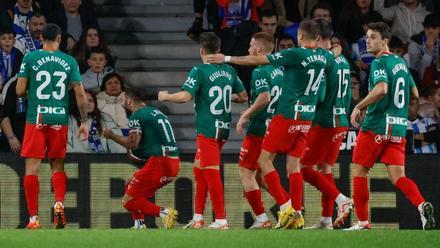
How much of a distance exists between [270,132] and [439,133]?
531cm

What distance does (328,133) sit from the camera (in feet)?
56.6

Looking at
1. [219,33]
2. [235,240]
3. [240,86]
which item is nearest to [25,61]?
[240,86]

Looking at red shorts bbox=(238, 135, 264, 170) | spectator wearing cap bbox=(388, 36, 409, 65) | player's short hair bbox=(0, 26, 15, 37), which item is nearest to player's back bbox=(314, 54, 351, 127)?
red shorts bbox=(238, 135, 264, 170)

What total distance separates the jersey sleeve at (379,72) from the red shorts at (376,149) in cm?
58

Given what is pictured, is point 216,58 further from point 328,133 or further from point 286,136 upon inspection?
point 328,133

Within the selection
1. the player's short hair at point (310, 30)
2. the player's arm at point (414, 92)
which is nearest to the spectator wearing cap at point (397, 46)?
the player's arm at point (414, 92)

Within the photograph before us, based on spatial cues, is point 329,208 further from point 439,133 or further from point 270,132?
point 439,133

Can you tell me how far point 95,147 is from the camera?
2095cm

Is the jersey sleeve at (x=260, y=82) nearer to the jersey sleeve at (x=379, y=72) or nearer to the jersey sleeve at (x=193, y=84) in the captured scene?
the jersey sleeve at (x=193, y=84)

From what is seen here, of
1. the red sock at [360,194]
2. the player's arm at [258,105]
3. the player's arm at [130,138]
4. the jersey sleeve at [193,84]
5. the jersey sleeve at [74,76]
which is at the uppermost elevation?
the jersey sleeve at [74,76]

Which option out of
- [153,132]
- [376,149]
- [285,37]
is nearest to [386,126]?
[376,149]

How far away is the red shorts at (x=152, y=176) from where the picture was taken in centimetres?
1825

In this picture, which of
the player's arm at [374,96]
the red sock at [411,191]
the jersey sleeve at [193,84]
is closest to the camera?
the player's arm at [374,96]

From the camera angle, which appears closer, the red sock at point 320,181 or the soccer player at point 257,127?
the red sock at point 320,181
